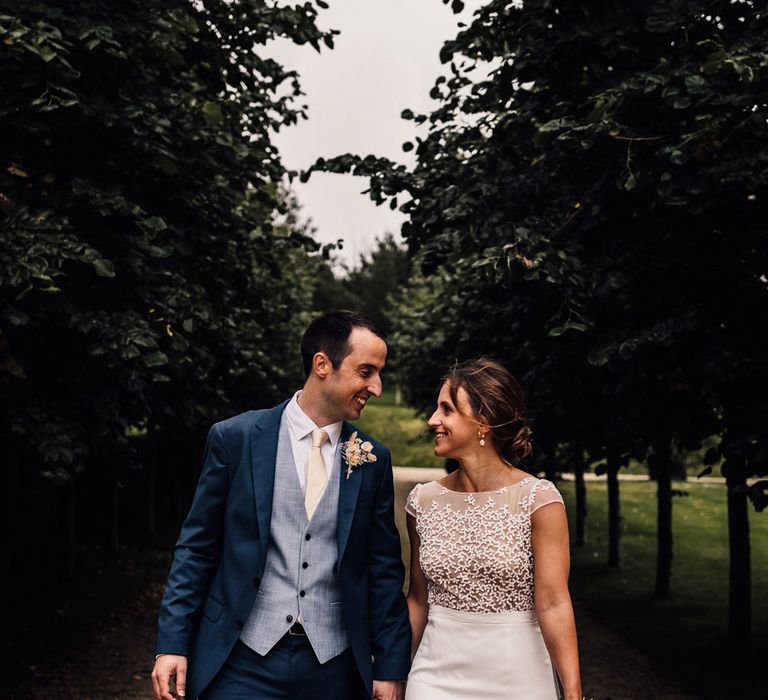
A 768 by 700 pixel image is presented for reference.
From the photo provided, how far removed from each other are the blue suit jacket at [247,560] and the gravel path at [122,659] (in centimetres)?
615

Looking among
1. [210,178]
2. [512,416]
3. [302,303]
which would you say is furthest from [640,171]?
[302,303]

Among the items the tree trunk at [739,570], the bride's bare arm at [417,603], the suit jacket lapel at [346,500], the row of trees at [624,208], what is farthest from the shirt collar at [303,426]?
the tree trunk at [739,570]

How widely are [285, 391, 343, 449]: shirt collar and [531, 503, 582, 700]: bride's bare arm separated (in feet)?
3.03

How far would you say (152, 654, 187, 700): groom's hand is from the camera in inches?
152

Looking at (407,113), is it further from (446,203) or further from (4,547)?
(4,547)

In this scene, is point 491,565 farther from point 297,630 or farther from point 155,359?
point 155,359

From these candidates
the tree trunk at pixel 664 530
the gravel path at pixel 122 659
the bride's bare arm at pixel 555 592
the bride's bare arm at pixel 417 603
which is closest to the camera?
the bride's bare arm at pixel 555 592

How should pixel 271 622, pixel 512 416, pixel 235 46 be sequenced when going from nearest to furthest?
pixel 271 622 → pixel 512 416 → pixel 235 46

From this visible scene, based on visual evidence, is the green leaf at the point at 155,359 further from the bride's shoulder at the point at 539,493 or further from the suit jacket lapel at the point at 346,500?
the bride's shoulder at the point at 539,493

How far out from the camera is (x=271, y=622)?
13.0 feet

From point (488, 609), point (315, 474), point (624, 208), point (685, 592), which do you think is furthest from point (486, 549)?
point (685, 592)

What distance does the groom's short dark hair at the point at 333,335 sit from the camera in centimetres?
418

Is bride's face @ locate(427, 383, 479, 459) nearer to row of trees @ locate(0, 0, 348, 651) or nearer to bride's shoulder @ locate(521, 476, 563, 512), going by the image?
bride's shoulder @ locate(521, 476, 563, 512)

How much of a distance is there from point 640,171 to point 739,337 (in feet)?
4.81
